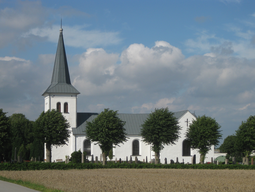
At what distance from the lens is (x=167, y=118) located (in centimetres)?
4881

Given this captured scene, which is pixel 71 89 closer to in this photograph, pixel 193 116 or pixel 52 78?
pixel 52 78

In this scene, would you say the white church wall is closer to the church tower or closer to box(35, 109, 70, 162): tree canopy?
the church tower

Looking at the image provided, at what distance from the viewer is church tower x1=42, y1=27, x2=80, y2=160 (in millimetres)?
60625

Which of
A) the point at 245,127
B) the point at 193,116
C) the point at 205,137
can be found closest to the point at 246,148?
the point at 245,127

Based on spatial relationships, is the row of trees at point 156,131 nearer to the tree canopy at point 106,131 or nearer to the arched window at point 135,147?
the tree canopy at point 106,131

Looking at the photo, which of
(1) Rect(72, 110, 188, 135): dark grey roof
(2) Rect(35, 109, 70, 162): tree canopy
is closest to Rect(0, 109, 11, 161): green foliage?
(2) Rect(35, 109, 70, 162): tree canopy

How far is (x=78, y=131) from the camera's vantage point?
60406 millimetres

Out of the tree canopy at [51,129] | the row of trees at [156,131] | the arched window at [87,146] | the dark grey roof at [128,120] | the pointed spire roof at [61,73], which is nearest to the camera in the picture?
the row of trees at [156,131]

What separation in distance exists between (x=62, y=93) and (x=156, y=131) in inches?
817

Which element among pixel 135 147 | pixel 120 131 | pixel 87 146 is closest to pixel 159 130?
pixel 120 131

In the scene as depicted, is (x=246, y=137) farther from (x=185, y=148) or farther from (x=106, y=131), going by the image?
(x=106, y=131)

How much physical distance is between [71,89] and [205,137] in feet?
81.5

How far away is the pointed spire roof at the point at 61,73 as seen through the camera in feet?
202

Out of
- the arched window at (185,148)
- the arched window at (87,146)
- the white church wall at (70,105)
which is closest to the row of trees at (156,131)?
the arched window at (185,148)
